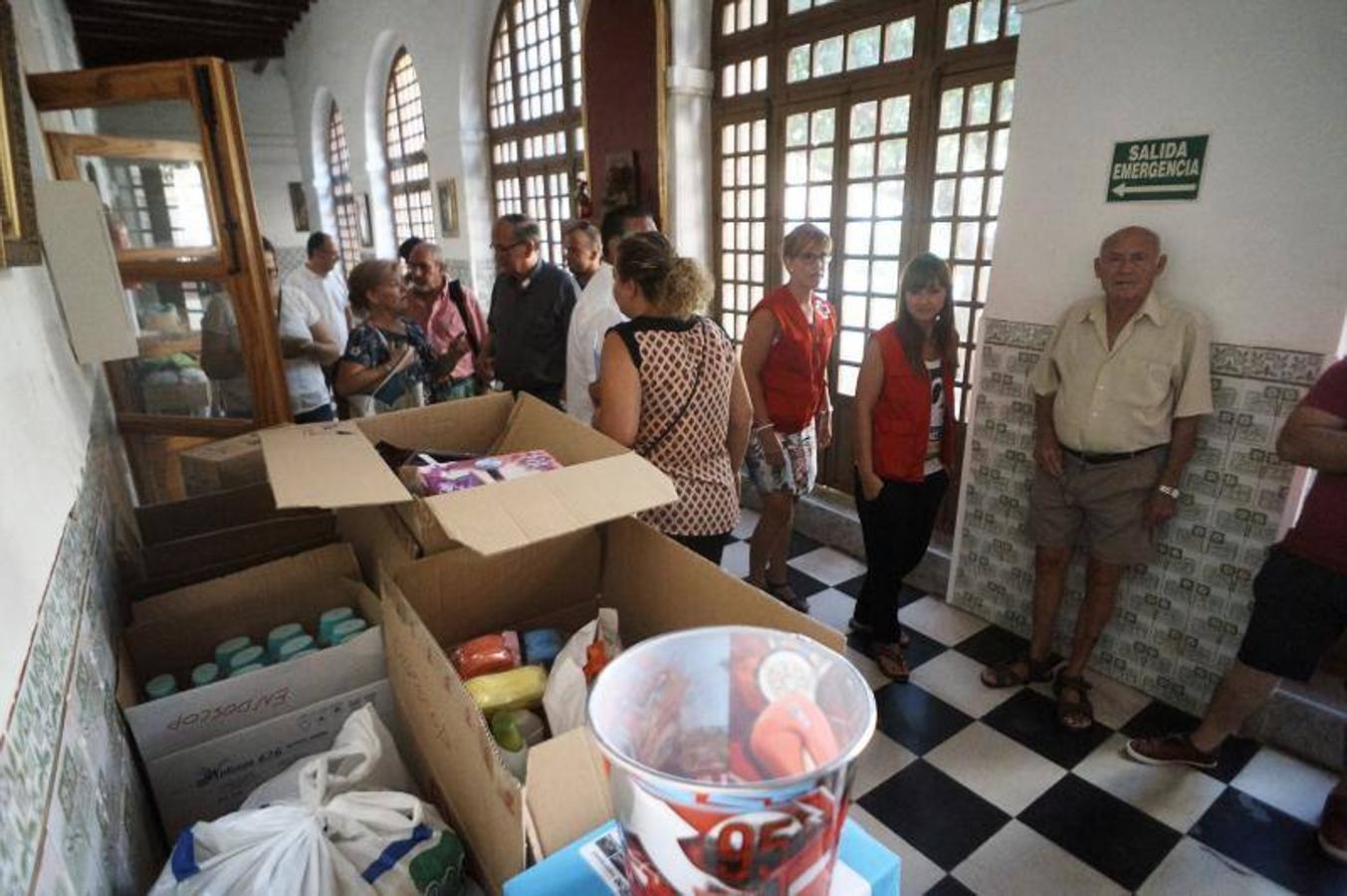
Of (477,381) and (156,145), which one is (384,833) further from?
(477,381)

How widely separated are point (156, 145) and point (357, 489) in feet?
6.11

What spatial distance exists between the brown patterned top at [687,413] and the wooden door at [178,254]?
1.24 meters

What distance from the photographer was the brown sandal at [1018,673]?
2.35 m

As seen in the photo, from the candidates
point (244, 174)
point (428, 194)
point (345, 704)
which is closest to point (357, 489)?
point (345, 704)

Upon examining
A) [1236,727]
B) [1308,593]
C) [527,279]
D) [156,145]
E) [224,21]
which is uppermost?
[224,21]

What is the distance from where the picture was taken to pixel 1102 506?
2094 millimetres

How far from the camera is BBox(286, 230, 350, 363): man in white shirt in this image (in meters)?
3.64

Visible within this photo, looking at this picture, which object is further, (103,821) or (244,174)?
(244,174)

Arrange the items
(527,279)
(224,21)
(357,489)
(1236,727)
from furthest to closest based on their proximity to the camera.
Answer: (224,21)
(527,279)
(1236,727)
(357,489)

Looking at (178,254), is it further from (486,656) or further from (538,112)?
(538,112)

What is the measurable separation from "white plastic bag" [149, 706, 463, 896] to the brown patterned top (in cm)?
91

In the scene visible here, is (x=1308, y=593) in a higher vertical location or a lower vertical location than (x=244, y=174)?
lower

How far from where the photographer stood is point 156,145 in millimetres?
2215

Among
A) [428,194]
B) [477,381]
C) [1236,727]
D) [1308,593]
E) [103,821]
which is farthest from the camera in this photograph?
[428,194]
